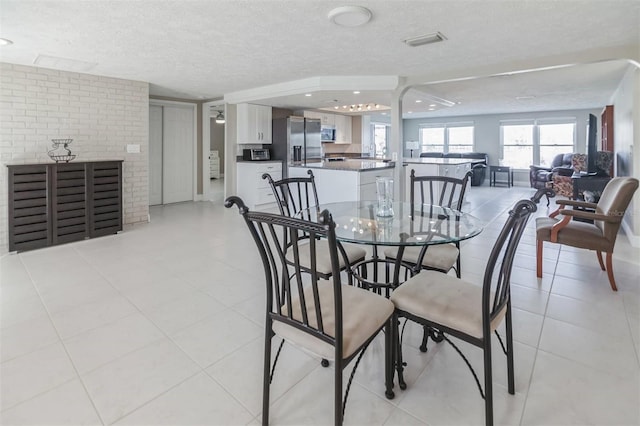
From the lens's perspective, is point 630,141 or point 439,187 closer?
point 630,141

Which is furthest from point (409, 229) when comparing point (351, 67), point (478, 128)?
point (478, 128)

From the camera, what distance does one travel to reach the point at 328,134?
9164 millimetres

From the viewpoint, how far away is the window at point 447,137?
11.6 m

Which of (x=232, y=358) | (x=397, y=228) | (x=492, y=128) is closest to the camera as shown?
(x=232, y=358)

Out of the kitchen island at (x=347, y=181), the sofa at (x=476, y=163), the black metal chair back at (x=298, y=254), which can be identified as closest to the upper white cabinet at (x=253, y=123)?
the kitchen island at (x=347, y=181)

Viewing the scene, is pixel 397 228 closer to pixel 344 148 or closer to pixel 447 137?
pixel 344 148

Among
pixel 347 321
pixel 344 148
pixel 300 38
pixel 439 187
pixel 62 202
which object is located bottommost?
pixel 347 321

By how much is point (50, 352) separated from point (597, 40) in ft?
17.6

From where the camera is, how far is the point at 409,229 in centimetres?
217

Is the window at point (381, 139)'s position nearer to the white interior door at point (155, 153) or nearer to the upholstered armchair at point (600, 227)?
the white interior door at point (155, 153)

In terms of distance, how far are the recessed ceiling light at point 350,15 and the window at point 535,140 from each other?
9.60 meters

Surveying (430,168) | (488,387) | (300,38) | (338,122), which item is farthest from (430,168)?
(488,387)

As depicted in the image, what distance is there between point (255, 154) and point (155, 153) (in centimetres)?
198

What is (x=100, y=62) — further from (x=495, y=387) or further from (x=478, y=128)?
(x=478, y=128)
